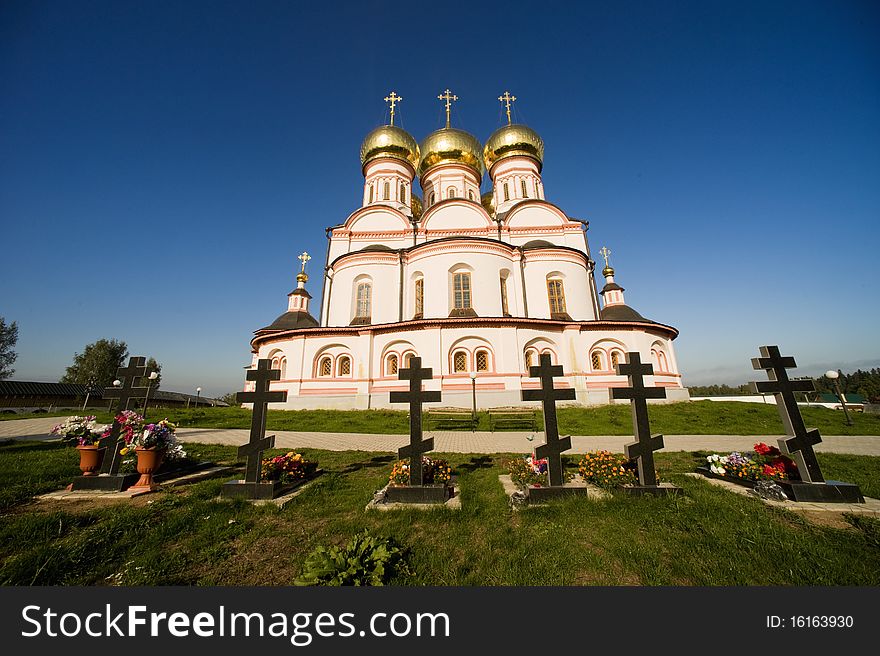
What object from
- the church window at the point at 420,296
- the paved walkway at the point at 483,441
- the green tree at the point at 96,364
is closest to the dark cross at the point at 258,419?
the paved walkway at the point at 483,441

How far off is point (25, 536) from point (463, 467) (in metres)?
5.53

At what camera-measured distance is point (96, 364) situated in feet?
143

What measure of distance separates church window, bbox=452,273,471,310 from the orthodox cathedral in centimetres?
9

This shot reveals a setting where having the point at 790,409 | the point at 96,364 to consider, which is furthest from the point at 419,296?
the point at 96,364

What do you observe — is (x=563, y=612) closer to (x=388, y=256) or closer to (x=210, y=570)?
(x=210, y=570)

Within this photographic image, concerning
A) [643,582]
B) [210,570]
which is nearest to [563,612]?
[643,582]

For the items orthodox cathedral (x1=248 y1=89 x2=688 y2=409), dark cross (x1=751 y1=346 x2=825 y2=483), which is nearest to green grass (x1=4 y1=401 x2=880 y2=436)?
orthodox cathedral (x1=248 y1=89 x2=688 y2=409)

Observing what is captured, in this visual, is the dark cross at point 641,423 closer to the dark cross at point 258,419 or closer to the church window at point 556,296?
the dark cross at point 258,419

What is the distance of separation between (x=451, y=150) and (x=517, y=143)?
5.79 meters

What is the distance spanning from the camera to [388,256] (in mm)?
23172

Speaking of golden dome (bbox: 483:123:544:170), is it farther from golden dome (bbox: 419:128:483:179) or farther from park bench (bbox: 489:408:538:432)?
park bench (bbox: 489:408:538:432)

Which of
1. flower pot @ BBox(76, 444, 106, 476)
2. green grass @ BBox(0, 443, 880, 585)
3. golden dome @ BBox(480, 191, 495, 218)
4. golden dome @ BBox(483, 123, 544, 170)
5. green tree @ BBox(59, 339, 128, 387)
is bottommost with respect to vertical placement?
green grass @ BBox(0, 443, 880, 585)

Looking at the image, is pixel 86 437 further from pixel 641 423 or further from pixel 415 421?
pixel 641 423

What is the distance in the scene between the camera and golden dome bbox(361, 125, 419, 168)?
28742 mm
